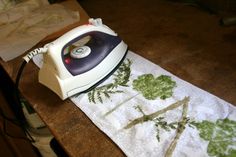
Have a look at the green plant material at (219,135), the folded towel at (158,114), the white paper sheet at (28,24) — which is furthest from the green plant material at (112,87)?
the white paper sheet at (28,24)

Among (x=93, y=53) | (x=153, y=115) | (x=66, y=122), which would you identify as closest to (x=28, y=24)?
(x=93, y=53)

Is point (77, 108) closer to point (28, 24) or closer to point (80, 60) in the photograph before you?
point (80, 60)

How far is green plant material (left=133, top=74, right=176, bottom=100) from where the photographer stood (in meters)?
0.66

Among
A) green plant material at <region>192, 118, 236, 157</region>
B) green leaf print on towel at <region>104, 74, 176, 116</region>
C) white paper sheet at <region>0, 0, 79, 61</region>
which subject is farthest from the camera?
white paper sheet at <region>0, 0, 79, 61</region>

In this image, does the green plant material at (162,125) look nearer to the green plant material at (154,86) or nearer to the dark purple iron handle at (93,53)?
the green plant material at (154,86)

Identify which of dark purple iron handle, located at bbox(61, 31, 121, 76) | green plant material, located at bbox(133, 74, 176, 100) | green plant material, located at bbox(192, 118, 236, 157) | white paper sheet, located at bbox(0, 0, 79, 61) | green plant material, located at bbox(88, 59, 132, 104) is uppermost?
dark purple iron handle, located at bbox(61, 31, 121, 76)

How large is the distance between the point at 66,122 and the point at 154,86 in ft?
0.78

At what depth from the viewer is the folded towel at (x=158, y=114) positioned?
1.74 ft

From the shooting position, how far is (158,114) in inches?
23.9

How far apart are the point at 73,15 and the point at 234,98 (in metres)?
0.68

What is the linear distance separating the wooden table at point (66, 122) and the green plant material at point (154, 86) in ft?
0.52

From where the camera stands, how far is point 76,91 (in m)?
0.69

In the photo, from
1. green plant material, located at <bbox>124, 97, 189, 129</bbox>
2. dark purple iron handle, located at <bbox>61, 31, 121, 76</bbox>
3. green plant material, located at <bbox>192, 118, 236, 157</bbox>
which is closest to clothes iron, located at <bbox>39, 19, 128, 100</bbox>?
dark purple iron handle, located at <bbox>61, 31, 121, 76</bbox>

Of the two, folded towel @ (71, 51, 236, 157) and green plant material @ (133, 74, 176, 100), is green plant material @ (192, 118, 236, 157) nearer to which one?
folded towel @ (71, 51, 236, 157)
